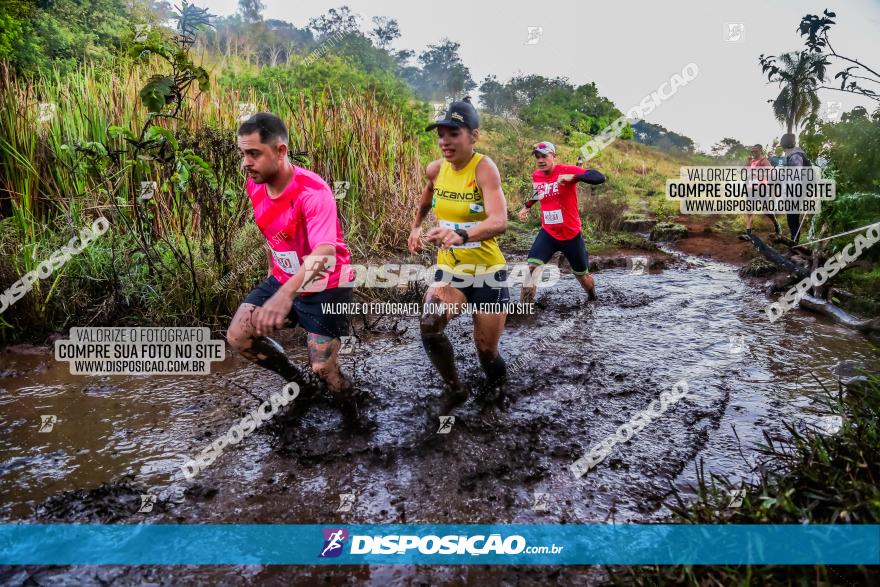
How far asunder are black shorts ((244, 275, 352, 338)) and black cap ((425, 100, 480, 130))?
4.21 feet

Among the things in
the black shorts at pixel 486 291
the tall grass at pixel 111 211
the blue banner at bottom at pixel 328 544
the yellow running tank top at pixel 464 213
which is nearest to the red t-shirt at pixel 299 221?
the yellow running tank top at pixel 464 213

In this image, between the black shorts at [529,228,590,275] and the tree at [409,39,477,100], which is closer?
the black shorts at [529,228,590,275]

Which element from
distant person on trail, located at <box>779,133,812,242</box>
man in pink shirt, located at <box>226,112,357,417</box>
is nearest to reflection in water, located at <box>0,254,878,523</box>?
man in pink shirt, located at <box>226,112,357,417</box>

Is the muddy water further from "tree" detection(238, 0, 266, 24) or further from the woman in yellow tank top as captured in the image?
"tree" detection(238, 0, 266, 24)

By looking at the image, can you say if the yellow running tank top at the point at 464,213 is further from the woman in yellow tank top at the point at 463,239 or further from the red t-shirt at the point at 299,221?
the red t-shirt at the point at 299,221

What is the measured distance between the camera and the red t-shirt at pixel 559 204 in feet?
21.9

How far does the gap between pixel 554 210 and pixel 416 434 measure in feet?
12.9

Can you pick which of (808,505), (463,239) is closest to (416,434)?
(463,239)

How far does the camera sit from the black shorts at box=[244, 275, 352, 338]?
3.45 metres

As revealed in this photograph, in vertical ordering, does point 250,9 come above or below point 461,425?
above

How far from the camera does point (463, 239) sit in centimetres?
336

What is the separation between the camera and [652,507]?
3.00 m

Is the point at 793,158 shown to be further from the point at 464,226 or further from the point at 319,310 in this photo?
the point at 319,310

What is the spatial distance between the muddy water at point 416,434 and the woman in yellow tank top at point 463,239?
742mm
